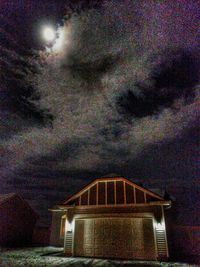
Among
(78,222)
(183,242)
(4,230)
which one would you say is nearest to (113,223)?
(78,222)

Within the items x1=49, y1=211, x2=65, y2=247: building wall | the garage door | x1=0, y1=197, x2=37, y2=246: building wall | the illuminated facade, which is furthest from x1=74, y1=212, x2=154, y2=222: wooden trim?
x1=0, y1=197, x2=37, y2=246: building wall

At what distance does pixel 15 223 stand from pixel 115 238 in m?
19.2

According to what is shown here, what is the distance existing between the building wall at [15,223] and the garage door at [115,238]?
15452 millimetres

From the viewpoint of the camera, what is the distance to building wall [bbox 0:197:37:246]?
2579cm

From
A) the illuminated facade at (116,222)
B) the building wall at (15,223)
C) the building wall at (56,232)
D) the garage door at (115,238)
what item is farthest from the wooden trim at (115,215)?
the building wall at (15,223)

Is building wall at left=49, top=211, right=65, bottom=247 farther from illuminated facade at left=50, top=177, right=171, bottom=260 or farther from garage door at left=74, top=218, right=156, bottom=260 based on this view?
garage door at left=74, top=218, right=156, bottom=260

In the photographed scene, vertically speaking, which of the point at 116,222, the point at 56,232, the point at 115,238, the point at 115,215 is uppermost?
the point at 115,215

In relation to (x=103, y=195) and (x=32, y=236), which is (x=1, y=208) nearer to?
(x=32, y=236)

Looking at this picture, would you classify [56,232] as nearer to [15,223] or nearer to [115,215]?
[15,223]

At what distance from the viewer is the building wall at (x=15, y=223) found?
25.8 metres

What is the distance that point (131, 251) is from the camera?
46.1ft

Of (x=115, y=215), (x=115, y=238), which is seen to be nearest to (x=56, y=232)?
(x=115, y=238)

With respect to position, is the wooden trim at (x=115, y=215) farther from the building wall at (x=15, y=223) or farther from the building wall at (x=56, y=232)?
the building wall at (x=15, y=223)

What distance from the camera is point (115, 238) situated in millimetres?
14750
